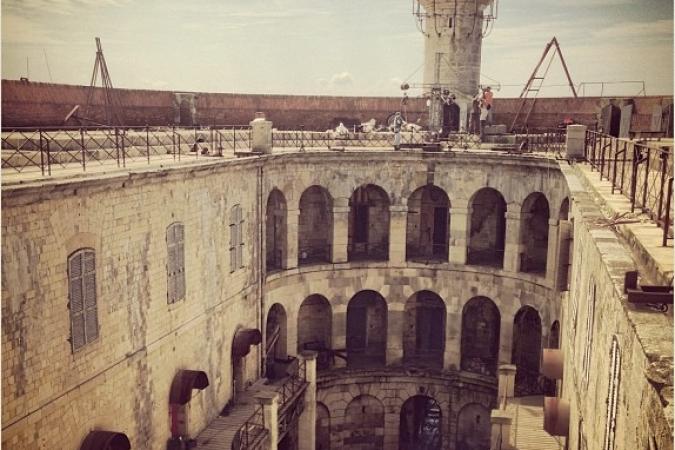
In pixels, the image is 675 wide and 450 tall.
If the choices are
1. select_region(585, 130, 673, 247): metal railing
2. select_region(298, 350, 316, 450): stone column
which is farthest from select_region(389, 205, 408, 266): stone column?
select_region(585, 130, 673, 247): metal railing

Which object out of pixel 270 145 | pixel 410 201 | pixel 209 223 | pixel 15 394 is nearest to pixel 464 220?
pixel 410 201

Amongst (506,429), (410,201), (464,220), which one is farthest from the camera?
(410,201)

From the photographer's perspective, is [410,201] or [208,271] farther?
[410,201]

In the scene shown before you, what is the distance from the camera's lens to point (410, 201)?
95.9ft

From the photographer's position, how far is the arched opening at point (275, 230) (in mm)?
25562

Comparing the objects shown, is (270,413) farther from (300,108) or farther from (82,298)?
(300,108)

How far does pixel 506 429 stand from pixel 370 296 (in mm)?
11746

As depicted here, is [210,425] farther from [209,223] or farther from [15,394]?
[15,394]

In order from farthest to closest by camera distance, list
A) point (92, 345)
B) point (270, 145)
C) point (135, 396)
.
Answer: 1. point (270, 145)
2. point (135, 396)
3. point (92, 345)

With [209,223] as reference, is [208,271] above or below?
below

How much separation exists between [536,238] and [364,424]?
10.6m

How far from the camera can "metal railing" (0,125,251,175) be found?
52.0ft

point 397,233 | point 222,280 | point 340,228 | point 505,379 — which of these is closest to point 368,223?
point 397,233

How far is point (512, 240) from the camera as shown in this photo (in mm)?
25969
